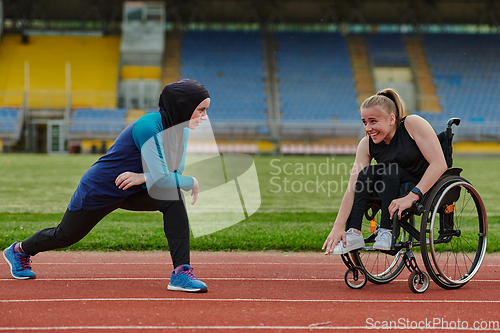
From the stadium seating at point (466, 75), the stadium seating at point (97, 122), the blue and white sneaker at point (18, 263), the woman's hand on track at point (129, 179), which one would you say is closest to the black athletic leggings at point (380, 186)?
the woman's hand on track at point (129, 179)

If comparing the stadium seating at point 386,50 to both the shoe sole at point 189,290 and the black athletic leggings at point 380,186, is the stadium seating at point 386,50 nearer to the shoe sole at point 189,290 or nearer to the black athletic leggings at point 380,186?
the black athletic leggings at point 380,186

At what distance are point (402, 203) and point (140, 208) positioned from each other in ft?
6.19

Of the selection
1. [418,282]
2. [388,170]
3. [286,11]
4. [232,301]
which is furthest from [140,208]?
[286,11]

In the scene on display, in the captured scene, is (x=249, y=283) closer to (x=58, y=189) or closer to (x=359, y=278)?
A: (x=359, y=278)

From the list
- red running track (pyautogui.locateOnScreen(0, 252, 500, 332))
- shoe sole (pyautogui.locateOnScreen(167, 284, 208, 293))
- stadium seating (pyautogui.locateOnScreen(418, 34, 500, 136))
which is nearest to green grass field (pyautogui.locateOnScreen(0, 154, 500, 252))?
red running track (pyautogui.locateOnScreen(0, 252, 500, 332))

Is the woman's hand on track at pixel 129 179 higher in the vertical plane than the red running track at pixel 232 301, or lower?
higher

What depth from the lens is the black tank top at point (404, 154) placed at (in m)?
3.86

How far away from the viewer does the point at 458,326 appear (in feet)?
10.3

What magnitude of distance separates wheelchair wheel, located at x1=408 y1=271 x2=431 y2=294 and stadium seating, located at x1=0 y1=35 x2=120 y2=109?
27.7m

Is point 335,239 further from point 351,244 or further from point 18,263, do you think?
point 18,263

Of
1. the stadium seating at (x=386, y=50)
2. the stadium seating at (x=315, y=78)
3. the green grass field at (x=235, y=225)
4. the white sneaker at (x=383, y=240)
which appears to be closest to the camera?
the white sneaker at (x=383, y=240)

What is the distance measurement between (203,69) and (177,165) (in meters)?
29.4

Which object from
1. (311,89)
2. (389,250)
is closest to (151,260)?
(389,250)

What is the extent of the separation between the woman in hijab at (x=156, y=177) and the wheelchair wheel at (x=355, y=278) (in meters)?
1.10
